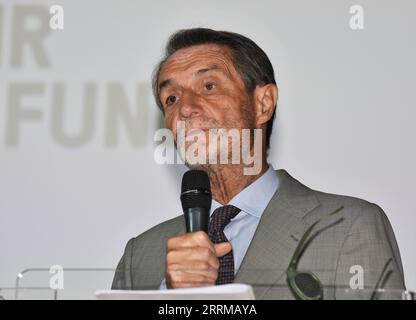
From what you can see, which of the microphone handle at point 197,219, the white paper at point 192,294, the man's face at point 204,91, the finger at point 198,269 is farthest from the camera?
the man's face at point 204,91

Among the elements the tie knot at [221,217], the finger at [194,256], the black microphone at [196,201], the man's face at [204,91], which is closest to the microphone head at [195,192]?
the black microphone at [196,201]

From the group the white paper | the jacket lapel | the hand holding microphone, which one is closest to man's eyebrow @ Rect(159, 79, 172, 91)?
the jacket lapel

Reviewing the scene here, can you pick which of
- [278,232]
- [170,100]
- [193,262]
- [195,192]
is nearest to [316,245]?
[278,232]

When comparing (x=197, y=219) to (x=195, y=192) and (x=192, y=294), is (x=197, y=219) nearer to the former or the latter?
(x=195, y=192)

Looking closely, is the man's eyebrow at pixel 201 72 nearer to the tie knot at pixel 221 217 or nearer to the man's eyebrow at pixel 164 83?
the man's eyebrow at pixel 164 83

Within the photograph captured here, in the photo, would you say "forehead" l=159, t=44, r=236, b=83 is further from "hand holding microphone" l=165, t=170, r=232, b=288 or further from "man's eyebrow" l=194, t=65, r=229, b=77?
"hand holding microphone" l=165, t=170, r=232, b=288

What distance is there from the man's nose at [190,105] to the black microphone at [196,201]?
55 centimetres

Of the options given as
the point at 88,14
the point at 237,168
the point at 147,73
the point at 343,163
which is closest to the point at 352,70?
the point at 343,163

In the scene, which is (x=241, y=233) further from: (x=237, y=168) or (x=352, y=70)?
(x=352, y=70)

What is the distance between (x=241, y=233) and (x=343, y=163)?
17.6 inches

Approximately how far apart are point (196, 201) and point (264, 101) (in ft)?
2.68

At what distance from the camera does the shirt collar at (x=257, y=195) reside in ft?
8.11

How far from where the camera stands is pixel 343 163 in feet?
8.43

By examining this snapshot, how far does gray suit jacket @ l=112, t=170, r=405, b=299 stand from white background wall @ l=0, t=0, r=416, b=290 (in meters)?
0.11
